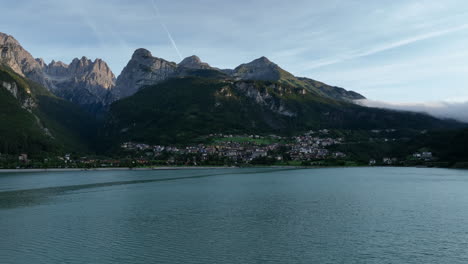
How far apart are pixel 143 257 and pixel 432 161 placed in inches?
8048

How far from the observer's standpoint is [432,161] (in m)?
200

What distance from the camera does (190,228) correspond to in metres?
45.4

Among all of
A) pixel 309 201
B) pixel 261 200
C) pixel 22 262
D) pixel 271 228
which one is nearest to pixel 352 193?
pixel 309 201

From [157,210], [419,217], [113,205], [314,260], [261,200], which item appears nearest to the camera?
[314,260]

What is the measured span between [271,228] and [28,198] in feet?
189

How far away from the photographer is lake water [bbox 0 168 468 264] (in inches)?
1323

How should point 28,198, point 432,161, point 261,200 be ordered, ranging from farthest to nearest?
point 432,161, point 28,198, point 261,200

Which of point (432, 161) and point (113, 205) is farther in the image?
point (432, 161)

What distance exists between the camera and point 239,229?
44375 millimetres

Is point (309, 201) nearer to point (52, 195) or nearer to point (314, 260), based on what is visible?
point (314, 260)

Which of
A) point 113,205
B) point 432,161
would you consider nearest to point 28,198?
point 113,205

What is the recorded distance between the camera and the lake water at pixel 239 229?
110ft

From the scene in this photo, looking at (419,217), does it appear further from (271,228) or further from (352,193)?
(352,193)

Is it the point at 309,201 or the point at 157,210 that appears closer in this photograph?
the point at 157,210
